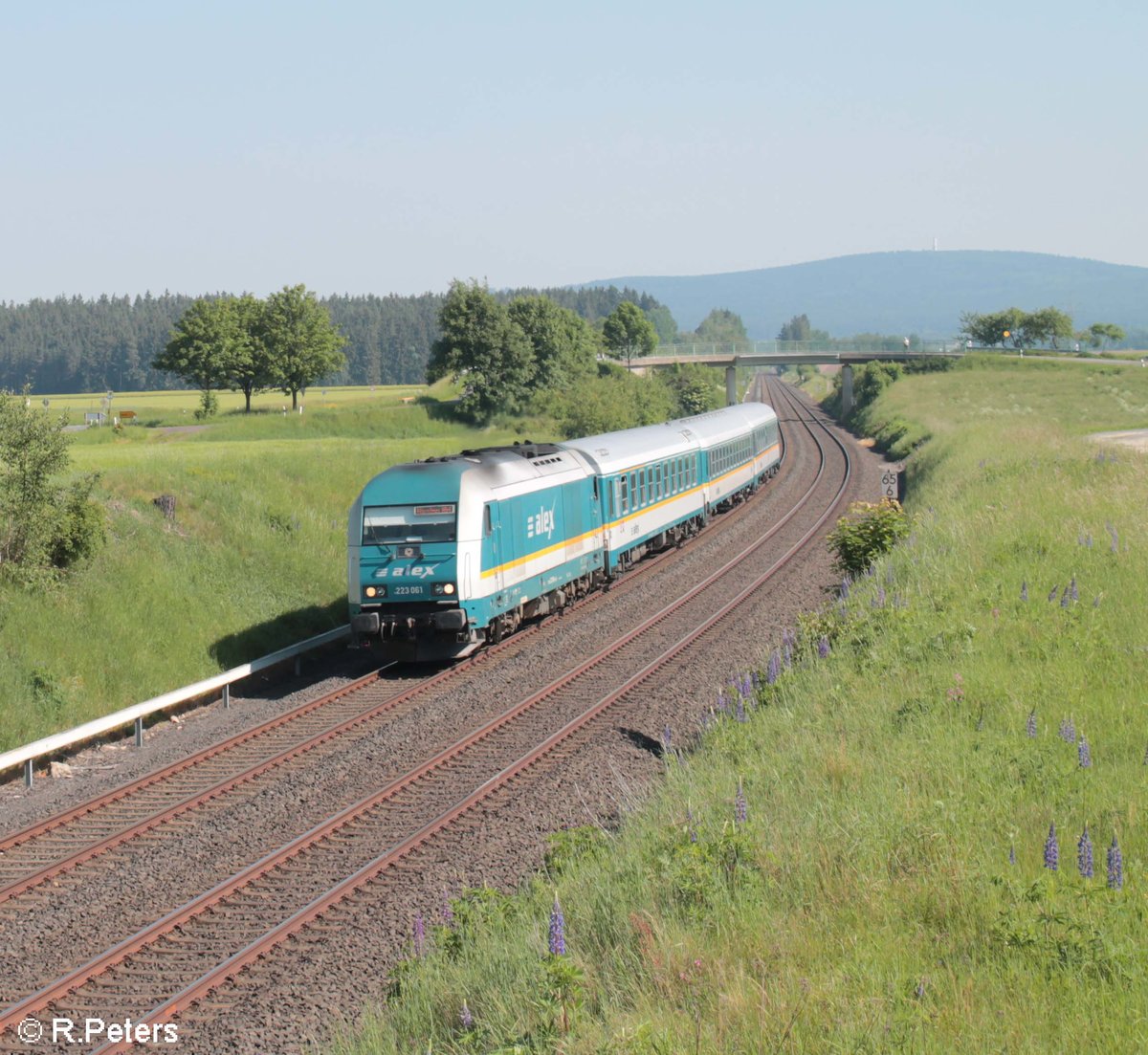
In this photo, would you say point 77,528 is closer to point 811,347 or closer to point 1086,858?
point 1086,858

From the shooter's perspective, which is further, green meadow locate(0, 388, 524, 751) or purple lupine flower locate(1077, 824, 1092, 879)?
green meadow locate(0, 388, 524, 751)

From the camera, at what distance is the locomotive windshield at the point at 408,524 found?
19688 millimetres

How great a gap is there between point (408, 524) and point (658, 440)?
46.4 ft

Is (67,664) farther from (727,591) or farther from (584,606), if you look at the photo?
(727,591)

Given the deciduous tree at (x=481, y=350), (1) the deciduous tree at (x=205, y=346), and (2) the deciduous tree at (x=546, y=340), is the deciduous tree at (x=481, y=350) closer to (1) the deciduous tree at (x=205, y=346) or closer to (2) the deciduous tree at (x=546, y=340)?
(2) the deciduous tree at (x=546, y=340)

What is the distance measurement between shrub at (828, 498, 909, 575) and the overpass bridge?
3305 inches

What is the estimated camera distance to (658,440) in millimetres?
32812

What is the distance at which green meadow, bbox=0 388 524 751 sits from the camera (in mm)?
18484

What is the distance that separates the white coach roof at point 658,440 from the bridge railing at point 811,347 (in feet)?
220

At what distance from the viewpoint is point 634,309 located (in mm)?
138250

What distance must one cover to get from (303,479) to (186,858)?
72.1 feet

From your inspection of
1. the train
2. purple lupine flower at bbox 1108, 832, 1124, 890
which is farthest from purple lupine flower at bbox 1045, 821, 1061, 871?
the train

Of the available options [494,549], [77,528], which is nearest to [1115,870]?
[494,549]

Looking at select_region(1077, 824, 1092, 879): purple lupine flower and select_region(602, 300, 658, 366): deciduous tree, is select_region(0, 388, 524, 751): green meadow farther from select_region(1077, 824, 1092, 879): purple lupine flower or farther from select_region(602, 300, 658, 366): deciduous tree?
select_region(602, 300, 658, 366): deciduous tree
